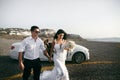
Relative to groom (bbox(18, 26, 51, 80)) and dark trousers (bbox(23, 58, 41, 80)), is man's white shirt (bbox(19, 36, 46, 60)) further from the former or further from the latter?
dark trousers (bbox(23, 58, 41, 80))

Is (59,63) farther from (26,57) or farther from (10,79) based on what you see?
(10,79)

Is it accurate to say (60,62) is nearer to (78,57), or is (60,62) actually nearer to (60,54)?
(60,54)

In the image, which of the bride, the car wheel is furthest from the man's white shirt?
the car wheel

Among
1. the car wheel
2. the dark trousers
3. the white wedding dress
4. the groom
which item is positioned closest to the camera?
the groom

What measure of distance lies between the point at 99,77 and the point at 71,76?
112 cm

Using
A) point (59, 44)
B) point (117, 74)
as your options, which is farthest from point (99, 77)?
point (59, 44)

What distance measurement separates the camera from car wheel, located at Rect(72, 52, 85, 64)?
11062 mm

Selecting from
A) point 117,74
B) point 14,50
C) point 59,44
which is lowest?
point 117,74

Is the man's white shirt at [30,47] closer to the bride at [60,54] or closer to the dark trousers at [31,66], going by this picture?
the dark trousers at [31,66]

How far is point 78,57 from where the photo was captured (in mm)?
11148

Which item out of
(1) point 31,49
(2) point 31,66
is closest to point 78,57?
(2) point 31,66

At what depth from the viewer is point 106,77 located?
8.22 metres

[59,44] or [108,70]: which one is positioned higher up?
[59,44]

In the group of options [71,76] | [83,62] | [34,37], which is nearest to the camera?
[34,37]
